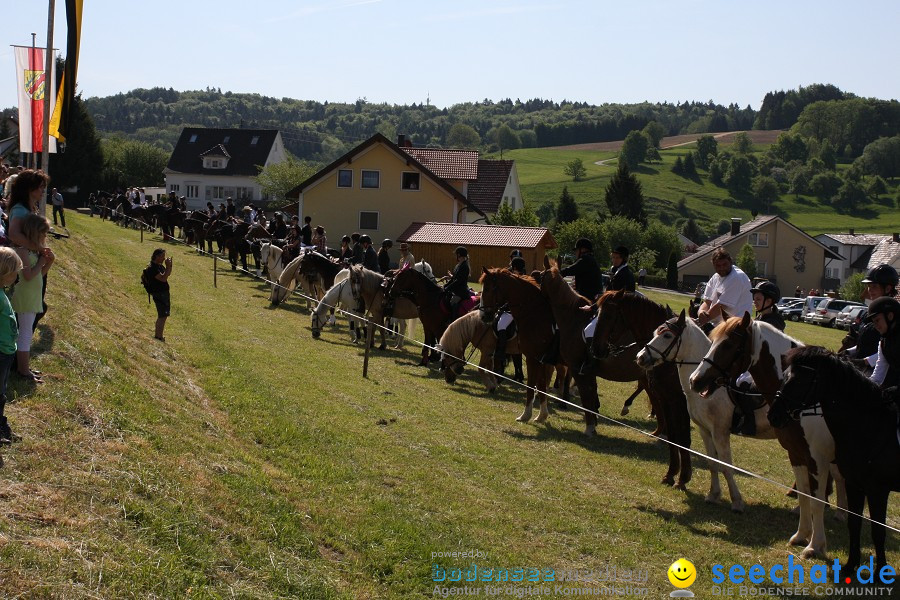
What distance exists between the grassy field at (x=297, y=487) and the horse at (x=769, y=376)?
39 centimetres

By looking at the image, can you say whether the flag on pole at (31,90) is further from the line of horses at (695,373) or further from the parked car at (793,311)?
the parked car at (793,311)

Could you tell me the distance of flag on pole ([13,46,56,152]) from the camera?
20.3m

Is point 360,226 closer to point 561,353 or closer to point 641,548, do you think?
point 561,353

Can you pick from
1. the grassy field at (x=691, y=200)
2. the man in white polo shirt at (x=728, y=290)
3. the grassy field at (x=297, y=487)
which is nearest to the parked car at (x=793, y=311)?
the grassy field at (x=297, y=487)

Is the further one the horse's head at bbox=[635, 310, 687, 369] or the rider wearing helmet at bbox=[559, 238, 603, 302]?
the rider wearing helmet at bbox=[559, 238, 603, 302]

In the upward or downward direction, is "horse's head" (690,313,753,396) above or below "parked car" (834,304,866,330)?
above

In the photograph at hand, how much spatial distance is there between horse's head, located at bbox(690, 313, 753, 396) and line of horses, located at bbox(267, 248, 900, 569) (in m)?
0.01

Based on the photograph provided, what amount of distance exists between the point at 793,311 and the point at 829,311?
12.8ft

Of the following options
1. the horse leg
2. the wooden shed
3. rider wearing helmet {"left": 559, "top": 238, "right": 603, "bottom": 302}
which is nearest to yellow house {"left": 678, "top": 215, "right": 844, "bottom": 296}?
the wooden shed

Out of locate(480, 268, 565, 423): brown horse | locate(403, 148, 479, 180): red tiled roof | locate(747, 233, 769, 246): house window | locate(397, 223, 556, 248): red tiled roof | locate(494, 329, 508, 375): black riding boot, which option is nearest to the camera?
locate(480, 268, 565, 423): brown horse

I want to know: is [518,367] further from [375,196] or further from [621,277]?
[375,196]

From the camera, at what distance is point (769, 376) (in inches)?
352

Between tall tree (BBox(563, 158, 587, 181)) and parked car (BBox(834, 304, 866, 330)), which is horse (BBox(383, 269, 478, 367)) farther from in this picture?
tall tree (BBox(563, 158, 587, 181))

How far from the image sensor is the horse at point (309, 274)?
2423 cm
